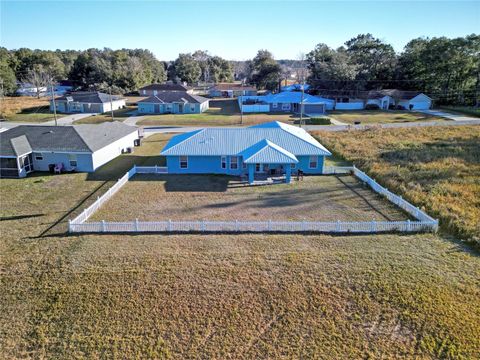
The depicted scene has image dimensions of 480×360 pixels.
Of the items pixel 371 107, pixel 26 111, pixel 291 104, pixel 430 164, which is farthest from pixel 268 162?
pixel 26 111

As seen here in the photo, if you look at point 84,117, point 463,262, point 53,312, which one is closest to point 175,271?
point 53,312

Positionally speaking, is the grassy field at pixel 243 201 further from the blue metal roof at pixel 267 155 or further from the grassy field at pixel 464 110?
the grassy field at pixel 464 110

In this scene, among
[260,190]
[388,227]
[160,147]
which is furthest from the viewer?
[160,147]

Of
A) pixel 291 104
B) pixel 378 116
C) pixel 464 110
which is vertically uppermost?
pixel 291 104

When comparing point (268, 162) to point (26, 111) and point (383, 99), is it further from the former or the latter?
point (26, 111)

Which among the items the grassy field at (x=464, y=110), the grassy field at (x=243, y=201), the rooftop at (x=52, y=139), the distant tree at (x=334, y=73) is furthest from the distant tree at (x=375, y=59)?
the rooftop at (x=52, y=139)

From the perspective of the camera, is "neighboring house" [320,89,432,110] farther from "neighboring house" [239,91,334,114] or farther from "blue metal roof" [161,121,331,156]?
"blue metal roof" [161,121,331,156]

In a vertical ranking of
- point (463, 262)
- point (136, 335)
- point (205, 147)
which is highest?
point (205, 147)

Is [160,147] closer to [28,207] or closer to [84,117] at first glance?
[28,207]
